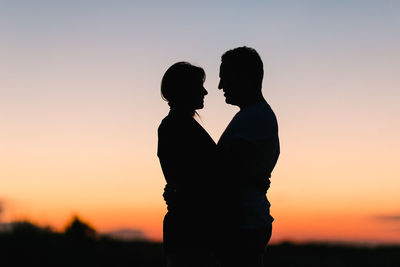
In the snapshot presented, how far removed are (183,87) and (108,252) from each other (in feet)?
43.8

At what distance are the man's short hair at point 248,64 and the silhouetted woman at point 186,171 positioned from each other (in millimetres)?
364

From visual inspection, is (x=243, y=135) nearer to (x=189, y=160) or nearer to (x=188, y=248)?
(x=189, y=160)

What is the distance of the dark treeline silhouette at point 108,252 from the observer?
15766 mm

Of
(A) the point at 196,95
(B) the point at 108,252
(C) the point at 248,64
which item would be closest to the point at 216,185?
(A) the point at 196,95

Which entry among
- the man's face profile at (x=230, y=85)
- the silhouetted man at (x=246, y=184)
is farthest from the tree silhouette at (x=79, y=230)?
the silhouetted man at (x=246, y=184)

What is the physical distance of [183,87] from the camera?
488 cm

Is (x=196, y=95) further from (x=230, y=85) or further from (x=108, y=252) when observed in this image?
(x=108, y=252)

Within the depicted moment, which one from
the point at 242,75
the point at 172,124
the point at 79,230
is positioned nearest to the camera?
the point at 172,124

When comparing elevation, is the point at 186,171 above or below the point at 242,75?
below

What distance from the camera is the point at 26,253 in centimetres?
1568

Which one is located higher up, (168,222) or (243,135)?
(243,135)

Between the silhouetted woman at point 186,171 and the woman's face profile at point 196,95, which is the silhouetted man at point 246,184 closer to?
the silhouetted woman at point 186,171

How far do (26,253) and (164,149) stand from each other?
1204 centimetres

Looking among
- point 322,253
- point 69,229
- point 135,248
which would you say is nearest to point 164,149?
point 135,248
